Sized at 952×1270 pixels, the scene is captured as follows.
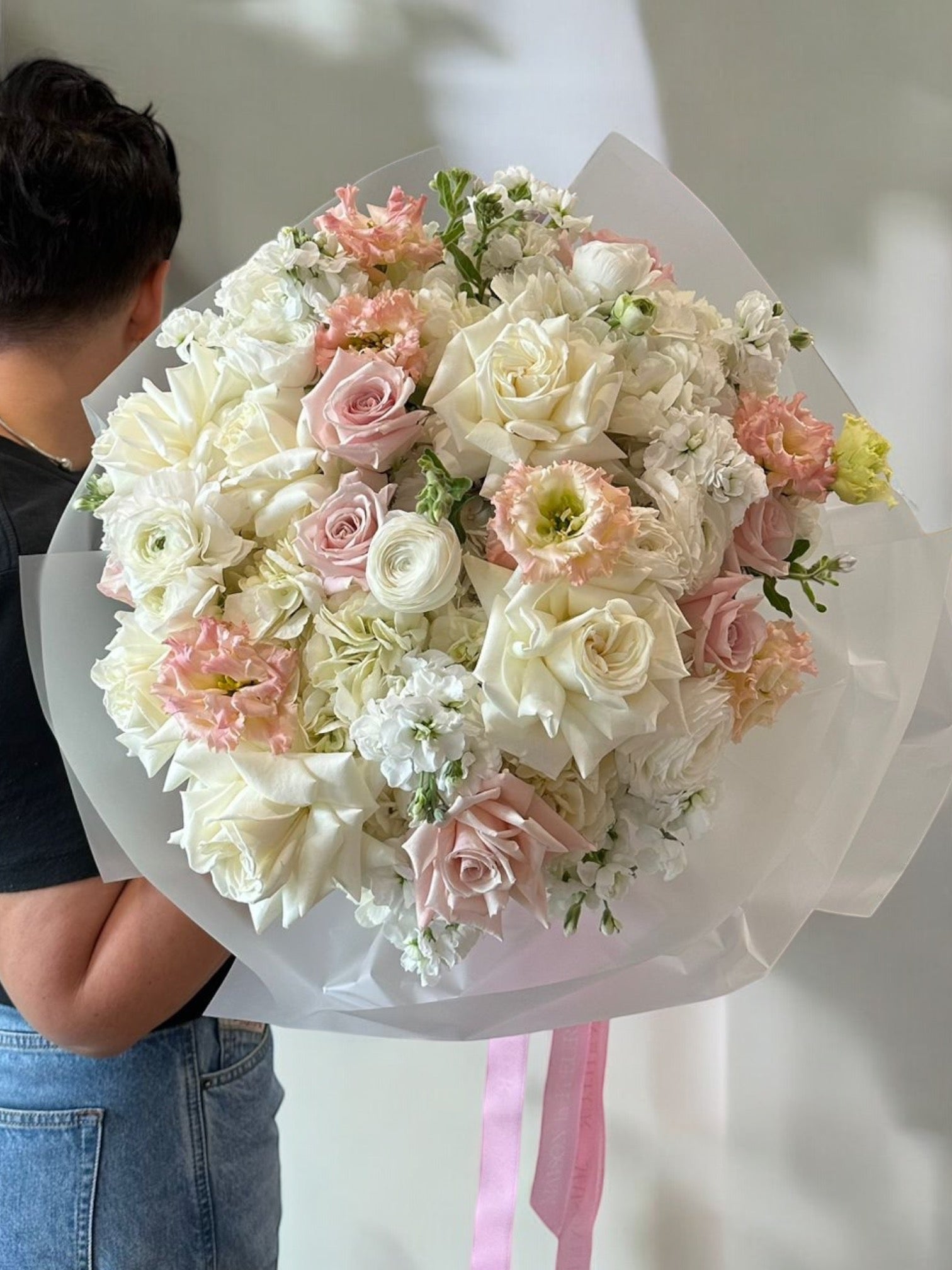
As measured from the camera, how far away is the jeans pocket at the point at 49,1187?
921 mm

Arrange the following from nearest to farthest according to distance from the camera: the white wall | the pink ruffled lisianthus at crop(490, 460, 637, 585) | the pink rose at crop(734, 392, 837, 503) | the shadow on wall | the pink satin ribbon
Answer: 1. the pink ruffled lisianthus at crop(490, 460, 637, 585)
2. the pink rose at crop(734, 392, 837, 503)
3. the pink satin ribbon
4. the white wall
5. the shadow on wall

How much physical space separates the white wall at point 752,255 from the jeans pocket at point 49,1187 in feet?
2.09

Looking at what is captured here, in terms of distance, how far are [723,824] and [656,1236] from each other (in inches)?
36.1

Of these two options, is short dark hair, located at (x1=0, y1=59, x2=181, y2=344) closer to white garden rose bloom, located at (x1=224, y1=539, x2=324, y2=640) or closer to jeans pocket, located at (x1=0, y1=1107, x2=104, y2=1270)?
white garden rose bloom, located at (x1=224, y1=539, x2=324, y2=640)

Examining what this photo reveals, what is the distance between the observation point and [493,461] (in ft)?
1.98

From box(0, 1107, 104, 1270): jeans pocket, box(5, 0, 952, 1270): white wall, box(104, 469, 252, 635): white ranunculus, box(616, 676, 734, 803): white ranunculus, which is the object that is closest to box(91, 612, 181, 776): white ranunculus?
box(104, 469, 252, 635): white ranunculus

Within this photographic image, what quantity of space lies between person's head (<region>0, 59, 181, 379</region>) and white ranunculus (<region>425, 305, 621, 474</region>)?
47 cm

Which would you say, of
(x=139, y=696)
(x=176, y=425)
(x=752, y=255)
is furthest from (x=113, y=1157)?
(x=752, y=255)

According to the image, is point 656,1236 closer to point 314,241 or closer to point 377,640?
point 377,640

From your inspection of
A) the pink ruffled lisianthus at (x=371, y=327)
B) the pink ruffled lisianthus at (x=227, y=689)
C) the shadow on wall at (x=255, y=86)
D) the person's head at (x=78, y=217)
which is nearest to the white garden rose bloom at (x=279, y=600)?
the pink ruffled lisianthus at (x=227, y=689)

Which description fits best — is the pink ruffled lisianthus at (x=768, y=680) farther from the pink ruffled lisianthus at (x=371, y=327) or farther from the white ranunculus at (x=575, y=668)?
the pink ruffled lisianthus at (x=371, y=327)

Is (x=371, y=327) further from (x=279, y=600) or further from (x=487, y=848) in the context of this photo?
(x=487, y=848)

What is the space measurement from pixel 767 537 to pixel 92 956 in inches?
22.4

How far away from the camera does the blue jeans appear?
92cm
